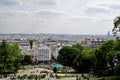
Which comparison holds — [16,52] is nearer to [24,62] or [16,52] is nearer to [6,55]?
[6,55]

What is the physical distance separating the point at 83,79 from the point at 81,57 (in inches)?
617

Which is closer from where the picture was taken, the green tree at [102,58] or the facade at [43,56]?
the green tree at [102,58]

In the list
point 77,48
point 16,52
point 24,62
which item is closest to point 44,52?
point 24,62

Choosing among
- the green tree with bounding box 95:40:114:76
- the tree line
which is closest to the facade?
the tree line

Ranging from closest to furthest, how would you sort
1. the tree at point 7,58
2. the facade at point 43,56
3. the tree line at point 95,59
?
1. the tree line at point 95,59
2. the tree at point 7,58
3. the facade at point 43,56

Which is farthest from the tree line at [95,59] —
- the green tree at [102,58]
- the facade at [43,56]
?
the facade at [43,56]

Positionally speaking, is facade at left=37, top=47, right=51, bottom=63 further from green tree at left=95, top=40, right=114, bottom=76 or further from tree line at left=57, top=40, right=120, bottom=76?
green tree at left=95, top=40, right=114, bottom=76

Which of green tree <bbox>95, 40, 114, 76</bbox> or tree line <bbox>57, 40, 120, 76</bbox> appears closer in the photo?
tree line <bbox>57, 40, 120, 76</bbox>

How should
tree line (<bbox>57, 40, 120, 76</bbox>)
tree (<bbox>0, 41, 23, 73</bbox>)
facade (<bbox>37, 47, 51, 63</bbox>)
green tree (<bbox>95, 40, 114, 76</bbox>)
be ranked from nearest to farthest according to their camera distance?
tree line (<bbox>57, 40, 120, 76</bbox>), green tree (<bbox>95, 40, 114, 76</bbox>), tree (<bbox>0, 41, 23, 73</bbox>), facade (<bbox>37, 47, 51, 63</bbox>)

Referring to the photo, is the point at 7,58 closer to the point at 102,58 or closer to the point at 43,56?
the point at 102,58

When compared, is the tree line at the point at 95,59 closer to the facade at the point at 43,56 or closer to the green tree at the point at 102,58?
the green tree at the point at 102,58

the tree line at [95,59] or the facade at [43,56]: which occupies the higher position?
the tree line at [95,59]

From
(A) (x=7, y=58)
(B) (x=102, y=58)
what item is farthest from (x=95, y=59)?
(A) (x=7, y=58)

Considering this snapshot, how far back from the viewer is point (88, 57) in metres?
60.3
